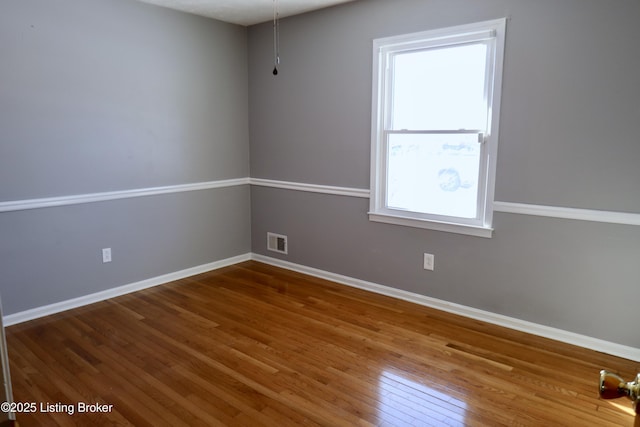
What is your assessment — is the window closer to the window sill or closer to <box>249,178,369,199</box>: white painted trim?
the window sill

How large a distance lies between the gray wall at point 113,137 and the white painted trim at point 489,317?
4.18 feet

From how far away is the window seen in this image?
3.10 meters

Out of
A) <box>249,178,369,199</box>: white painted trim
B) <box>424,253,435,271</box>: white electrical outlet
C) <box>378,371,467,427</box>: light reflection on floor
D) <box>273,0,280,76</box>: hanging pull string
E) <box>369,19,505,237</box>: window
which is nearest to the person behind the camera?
<box>378,371,467,427</box>: light reflection on floor

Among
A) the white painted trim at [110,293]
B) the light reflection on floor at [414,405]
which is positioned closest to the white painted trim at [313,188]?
the white painted trim at [110,293]

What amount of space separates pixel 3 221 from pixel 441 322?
10.4ft

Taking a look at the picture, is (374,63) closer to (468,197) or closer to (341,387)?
(468,197)

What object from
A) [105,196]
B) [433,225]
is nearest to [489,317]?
[433,225]

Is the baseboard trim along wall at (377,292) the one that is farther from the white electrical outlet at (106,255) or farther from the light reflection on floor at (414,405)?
the light reflection on floor at (414,405)

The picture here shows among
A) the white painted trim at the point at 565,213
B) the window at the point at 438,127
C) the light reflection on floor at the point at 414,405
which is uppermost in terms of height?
the window at the point at 438,127

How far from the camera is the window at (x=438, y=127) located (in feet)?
10.2

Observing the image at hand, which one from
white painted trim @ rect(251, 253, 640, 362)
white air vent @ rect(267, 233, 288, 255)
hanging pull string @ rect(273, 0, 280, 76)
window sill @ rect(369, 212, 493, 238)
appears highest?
hanging pull string @ rect(273, 0, 280, 76)

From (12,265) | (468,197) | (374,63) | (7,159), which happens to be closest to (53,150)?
(7,159)

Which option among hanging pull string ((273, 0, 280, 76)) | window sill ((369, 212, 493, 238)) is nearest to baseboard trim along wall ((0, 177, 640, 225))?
window sill ((369, 212, 493, 238))

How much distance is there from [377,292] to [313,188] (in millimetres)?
1129
